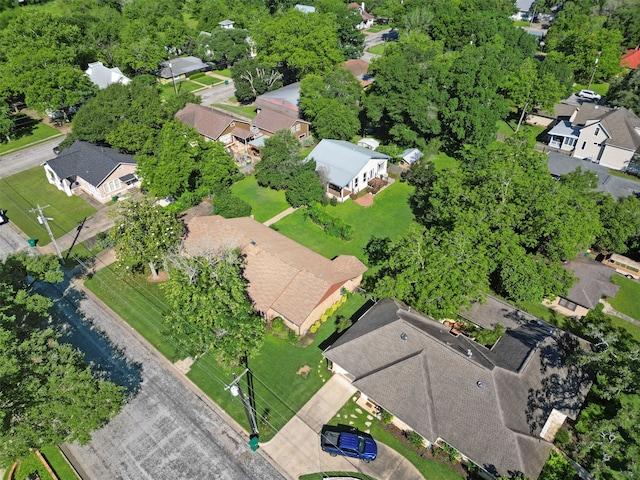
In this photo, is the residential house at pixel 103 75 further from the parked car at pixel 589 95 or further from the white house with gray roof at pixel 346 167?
the parked car at pixel 589 95

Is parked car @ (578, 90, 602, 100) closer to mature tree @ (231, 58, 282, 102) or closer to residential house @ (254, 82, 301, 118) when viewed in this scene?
residential house @ (254, 82, 301, 118)

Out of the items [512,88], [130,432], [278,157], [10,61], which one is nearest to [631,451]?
[130,432]

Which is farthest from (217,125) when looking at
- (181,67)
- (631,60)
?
(631,60)

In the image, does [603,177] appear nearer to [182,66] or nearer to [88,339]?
[88,339]

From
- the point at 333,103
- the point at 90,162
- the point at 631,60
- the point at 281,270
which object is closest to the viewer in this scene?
the point at 281,270

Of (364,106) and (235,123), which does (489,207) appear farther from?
(235,123)

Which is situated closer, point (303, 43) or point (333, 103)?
point (333, 103)

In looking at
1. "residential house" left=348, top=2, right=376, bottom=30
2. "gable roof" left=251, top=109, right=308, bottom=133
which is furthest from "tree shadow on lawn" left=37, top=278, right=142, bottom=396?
"residential house" left=348, top=2, right=376, bottom=30
